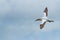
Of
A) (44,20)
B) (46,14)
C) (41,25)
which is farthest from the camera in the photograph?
(46,14)

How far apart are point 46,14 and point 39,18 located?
3558mm

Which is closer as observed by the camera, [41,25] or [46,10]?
[41,25]

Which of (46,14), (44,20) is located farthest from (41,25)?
(46,14)

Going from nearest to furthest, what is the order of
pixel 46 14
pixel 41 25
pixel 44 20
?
pixel 41 25
pixel 44 20
pixel 46 14

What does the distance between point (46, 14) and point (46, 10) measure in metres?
1.50

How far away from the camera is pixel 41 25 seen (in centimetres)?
7169

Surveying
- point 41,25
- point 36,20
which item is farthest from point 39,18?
point 41,25

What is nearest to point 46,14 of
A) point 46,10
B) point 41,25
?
point 46,10

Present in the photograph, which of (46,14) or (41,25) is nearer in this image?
(41,25)

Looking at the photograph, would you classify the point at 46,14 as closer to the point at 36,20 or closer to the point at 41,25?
the point at 36,20

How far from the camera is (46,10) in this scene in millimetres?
83562

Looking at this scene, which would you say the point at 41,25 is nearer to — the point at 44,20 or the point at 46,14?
the point at 44,20

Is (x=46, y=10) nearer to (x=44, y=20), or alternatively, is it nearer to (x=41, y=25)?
(x=44, y=20)

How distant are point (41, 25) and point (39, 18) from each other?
7.96 meters
